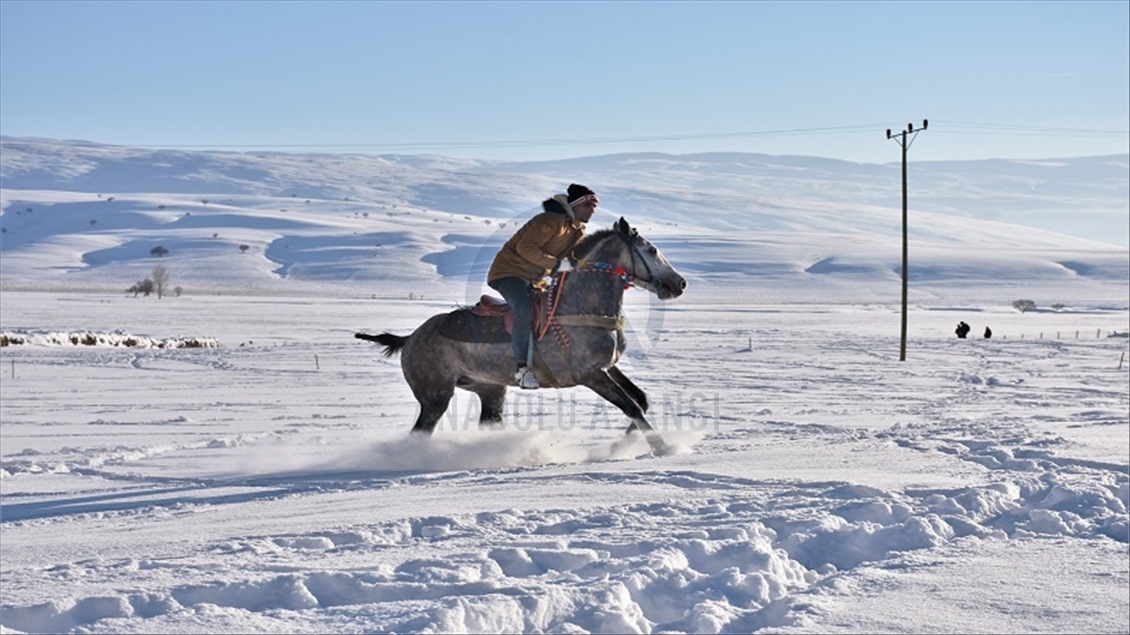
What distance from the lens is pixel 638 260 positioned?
34.3 feet

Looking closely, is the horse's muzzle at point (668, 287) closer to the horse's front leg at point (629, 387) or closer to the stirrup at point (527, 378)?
the horse's front leg at point (629, 387)

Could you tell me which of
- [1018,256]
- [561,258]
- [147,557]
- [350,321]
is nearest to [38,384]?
[561,258]

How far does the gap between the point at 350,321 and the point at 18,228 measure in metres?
126

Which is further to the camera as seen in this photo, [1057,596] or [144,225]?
[144,225]

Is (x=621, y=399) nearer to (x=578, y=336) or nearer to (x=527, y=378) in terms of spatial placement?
(x=578, y=336)

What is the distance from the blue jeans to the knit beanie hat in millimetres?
824

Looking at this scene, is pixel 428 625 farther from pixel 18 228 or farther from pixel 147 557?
pixel 18 228

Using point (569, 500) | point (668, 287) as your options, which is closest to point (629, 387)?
point (668, 287)

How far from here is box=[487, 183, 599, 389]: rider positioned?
10266 mm

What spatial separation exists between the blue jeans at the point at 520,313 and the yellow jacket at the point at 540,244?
0.09m

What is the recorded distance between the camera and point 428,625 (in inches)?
179

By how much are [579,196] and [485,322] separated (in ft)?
4.44

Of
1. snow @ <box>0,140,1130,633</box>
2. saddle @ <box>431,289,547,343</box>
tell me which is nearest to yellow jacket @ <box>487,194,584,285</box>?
saddle @ <box>431,289,547,343</box>

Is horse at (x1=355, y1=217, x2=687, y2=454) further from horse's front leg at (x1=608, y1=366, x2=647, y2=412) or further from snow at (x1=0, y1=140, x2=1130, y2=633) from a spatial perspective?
snow at (x1=0, y1=140, x2=1130, y2=633)
